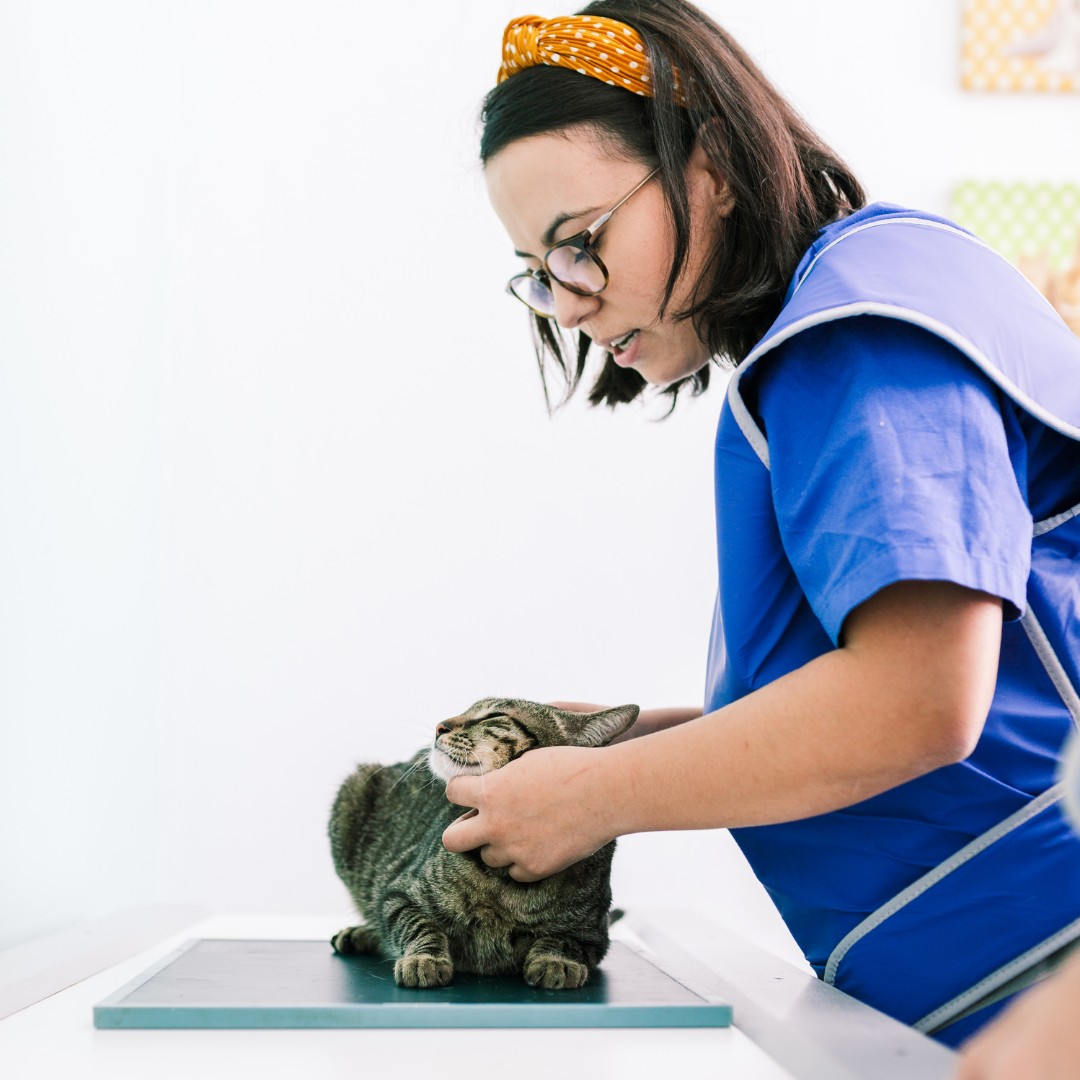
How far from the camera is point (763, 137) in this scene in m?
1.08

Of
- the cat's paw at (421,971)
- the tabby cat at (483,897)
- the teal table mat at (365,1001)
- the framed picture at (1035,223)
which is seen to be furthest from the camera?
the framed picture at (1035,223)

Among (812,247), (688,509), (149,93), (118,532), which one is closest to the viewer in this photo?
(812,247)

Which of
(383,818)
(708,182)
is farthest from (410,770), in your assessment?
(708,182)

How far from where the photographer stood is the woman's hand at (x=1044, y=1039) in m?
0.30

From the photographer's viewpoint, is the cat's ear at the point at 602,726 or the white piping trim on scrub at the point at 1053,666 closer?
the white piping trim on scrub at the point at 1053,666

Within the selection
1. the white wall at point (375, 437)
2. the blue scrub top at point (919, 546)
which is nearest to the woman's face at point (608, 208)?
the blue scrub top at point (919, 546)

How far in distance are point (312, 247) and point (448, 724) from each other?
1496 mm

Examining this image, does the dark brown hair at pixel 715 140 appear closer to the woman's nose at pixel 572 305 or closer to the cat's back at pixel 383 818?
the woman's nose at pixel 572 305

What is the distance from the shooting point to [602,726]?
1.33 m

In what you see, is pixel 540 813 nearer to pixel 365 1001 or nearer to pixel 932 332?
pixel 365 1001

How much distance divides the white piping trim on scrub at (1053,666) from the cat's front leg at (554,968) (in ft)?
1.65

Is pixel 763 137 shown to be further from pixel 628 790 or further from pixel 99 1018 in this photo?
pixel 99 1018

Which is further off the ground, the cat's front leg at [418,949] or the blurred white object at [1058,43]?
the blurred white object at [1058,43]

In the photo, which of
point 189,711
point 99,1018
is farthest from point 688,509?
point 99,1018
